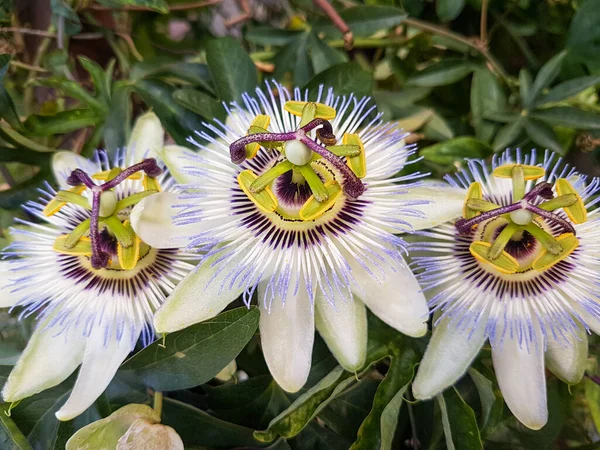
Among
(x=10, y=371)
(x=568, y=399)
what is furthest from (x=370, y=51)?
(x=10, y=371)

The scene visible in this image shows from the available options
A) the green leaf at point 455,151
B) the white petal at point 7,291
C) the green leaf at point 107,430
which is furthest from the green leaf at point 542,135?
the white petal at point 7,291

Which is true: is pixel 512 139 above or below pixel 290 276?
above

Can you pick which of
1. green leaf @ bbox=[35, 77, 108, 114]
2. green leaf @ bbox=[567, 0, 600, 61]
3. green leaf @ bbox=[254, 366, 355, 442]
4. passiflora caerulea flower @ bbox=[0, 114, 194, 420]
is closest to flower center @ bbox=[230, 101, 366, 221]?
passiflora caerulea flower @ bbox=[0, 114, 194, 420]

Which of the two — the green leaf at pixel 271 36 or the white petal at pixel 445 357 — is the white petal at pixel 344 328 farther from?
the green leaf at pixel 271 36

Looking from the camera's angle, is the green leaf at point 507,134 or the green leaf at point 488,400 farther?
the green leaf at point 507,134

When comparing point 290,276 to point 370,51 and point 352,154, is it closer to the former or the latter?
point 352,154

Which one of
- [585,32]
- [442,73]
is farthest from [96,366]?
[585,32]

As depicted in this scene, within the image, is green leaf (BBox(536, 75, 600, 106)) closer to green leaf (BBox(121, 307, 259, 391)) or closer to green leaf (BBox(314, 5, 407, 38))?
green leaf (BBox(314, 5, 407, 38))
